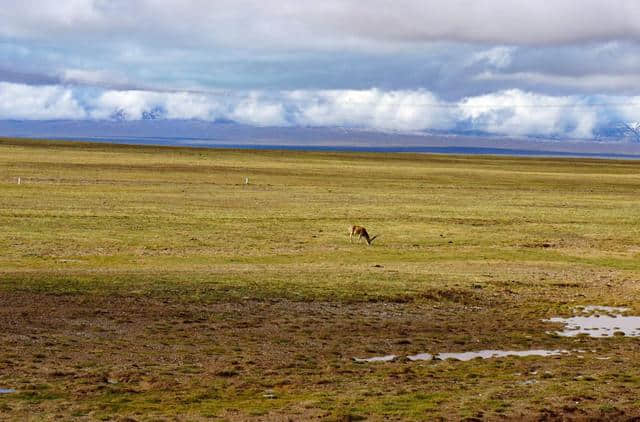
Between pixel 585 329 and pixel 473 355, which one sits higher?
pixel 473 355

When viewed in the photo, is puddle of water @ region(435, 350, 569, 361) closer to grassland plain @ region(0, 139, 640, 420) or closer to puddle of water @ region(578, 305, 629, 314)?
grassland plain @ region(0, 139, 640, 420)

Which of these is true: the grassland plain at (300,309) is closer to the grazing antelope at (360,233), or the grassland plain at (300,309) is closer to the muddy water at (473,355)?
the muddy water at (473,355)

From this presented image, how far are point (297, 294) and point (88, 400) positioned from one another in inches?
453

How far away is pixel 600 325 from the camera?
Result: 22109 mm

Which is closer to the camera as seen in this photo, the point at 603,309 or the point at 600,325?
the point at 600,325

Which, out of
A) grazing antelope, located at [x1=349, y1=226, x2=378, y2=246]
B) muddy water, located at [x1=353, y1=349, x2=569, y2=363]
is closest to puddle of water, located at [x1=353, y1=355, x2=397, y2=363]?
muddy water, located at [x1=353, y1=349, x2=569, y2=363]

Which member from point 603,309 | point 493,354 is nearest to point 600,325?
point 603,309

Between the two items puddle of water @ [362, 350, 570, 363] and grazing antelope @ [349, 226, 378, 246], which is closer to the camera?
puddle of water @ [362, 350, 570, 363]

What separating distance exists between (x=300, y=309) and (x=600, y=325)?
25.3ft

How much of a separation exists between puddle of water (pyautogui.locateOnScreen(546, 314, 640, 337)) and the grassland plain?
60cm

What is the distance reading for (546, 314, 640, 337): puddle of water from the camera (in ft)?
68.7

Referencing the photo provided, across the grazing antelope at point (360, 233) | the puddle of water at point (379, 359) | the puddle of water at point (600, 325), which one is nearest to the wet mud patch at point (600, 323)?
the puddle of water at point (600, 325)

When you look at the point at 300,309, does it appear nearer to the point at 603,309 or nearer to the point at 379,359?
the point at 379,359

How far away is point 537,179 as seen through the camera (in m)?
102
